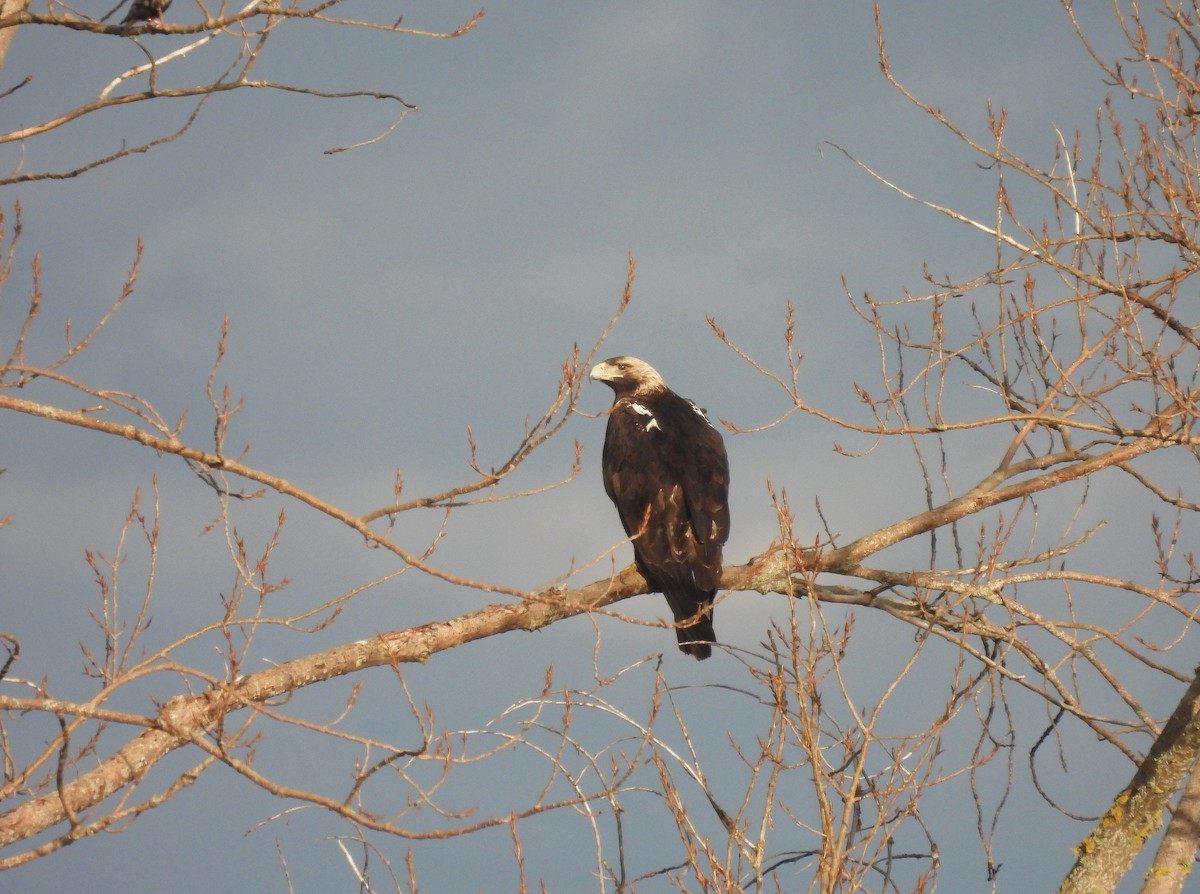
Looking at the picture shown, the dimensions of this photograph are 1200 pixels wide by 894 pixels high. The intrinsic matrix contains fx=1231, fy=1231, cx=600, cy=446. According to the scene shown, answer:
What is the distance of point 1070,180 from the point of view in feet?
20.6

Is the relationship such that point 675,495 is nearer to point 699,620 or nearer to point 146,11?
point 699,620

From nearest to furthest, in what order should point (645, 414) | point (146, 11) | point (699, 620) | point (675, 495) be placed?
point (146, 11)
point (699, 620)
point (675, 495)
point (645, 414)

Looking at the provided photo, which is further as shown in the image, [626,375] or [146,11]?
[626,375]

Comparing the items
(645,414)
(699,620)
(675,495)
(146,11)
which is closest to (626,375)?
(645,414)

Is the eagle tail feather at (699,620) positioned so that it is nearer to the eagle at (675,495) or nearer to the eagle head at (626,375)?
the eagle at (675,495)

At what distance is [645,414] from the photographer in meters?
7.83

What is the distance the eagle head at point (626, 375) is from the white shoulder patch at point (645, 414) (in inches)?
30.6

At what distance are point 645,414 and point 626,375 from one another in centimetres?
132

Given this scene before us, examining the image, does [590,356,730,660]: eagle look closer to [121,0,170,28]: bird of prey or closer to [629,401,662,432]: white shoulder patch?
[629,401,662,432]: white shoulder patch

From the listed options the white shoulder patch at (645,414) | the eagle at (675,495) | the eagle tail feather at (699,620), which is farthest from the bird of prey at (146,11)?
the eagle tail feather at (699,620)

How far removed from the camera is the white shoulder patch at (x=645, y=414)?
764 centimetres

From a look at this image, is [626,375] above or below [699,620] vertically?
above

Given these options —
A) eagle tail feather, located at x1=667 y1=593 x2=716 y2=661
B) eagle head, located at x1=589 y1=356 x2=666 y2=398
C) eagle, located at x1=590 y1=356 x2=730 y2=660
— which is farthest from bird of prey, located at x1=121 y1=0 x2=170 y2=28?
eagle head, located at x1=589 y1=356 x2=666 y2=398

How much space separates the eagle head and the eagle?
26.0 inches
